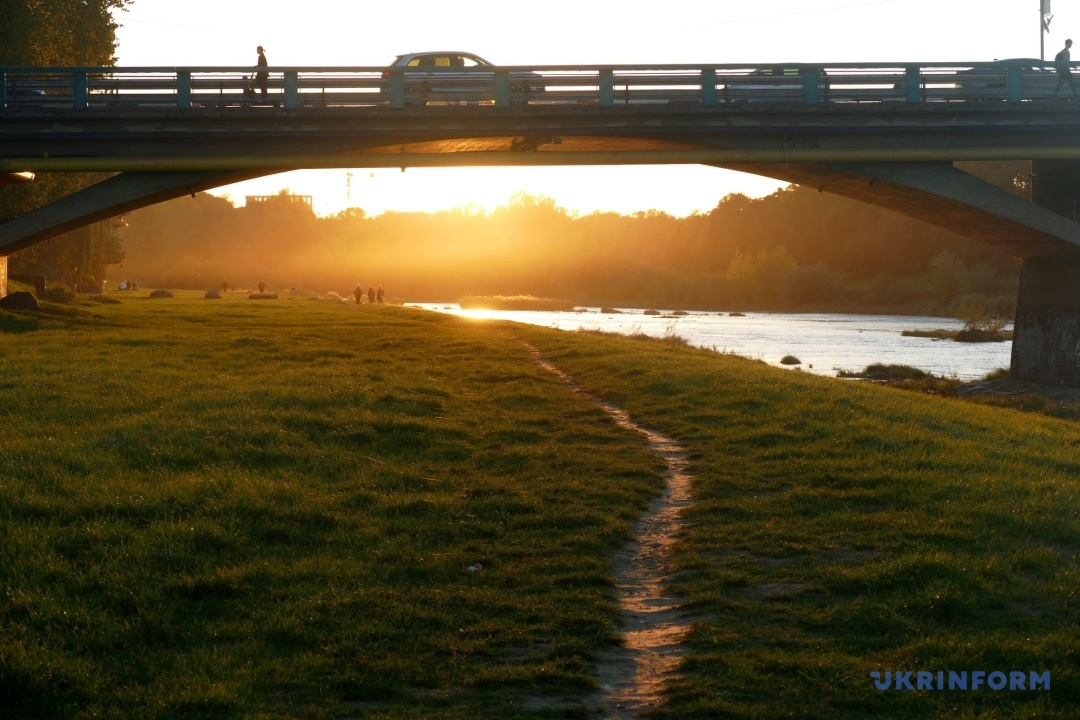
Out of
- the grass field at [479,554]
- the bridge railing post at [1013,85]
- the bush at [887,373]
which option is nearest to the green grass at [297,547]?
the grass field at [479,554]

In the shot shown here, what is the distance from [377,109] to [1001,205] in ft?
49.2

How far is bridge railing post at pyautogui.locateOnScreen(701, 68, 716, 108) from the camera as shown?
2450cm

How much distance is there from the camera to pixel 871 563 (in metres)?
8.10

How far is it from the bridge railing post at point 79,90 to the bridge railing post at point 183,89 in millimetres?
2129

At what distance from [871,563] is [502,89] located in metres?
18.5

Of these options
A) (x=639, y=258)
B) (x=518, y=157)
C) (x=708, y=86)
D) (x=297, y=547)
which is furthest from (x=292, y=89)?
(x=639, y=258)

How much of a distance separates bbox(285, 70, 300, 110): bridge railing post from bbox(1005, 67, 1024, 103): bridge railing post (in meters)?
16.9

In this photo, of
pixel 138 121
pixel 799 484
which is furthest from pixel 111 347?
pixel 799 484

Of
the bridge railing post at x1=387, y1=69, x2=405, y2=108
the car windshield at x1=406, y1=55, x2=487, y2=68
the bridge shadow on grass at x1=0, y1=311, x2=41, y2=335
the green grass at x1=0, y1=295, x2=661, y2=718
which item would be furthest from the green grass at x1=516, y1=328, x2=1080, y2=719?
the bridge shadow on grass at x1=0, y1=311, x2=41, y2=335

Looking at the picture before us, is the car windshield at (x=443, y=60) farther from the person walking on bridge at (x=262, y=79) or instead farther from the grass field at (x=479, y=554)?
the grass field at (x=479, y=554)

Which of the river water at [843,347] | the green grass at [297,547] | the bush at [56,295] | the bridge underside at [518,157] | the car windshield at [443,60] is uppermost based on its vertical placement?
the car windshield at [443,60]

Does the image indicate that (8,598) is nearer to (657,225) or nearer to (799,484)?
(799,484)

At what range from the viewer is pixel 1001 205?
82.4 feet

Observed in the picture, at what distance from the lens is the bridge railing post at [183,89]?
24.5 m
